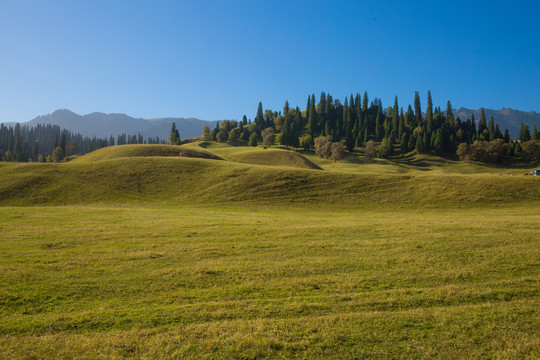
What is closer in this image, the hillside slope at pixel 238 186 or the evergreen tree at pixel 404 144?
the hillside slope at pixel 238 186

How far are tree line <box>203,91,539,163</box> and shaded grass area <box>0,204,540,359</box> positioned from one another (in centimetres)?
11633

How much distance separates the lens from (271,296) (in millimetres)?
10250

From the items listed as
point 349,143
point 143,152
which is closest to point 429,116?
point 349,143

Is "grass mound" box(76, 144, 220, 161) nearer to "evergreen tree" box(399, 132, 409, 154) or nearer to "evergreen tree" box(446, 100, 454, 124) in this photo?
"evergreen tree" box(399, 132, 409, 154)

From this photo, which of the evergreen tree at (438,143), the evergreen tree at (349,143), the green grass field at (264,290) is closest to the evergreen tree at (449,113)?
the evergreen tree at (438,143)

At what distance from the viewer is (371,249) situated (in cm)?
1614

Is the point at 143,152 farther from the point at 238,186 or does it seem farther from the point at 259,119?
the point at 259,119

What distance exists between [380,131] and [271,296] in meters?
170

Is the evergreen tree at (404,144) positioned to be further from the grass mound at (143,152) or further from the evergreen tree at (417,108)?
the grass mound at (143,152)

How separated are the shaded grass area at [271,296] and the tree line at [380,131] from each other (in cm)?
11633

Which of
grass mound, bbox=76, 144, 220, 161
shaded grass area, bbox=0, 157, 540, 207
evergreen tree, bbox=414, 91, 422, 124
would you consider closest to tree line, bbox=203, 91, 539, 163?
evergreen tree, bbox=414, 91, 422, 124

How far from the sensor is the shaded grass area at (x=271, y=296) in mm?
7363

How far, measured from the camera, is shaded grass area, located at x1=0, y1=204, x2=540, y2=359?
7.36 meters

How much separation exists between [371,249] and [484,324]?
7807 mm
